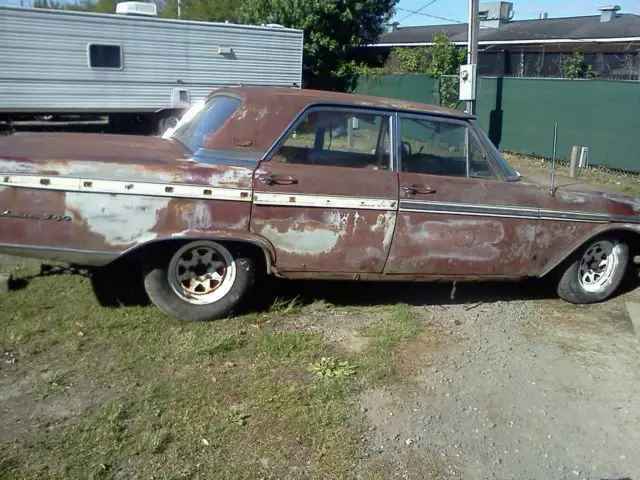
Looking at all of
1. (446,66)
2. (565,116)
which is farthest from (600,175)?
(446,66)

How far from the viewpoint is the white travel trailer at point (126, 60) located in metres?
13.6

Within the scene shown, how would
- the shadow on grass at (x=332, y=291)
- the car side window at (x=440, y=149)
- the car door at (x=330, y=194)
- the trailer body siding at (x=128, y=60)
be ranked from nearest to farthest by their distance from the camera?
the car door at (x=330, y=194)
the car side window at (x=440, y=149)
the shadow on grass at (x=332, y=291)
the trailer body siding at (x=128, y=60)

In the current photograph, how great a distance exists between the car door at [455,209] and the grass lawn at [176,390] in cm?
55

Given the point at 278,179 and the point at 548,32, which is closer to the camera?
the point at 278,179

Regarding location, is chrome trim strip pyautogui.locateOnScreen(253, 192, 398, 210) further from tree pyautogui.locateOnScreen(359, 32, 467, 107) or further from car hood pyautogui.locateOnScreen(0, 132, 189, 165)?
tree pyautogui.locateOnScreen(359, 32, 467, 107)

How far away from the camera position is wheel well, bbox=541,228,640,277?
5375mm

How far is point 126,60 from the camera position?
15.0 m

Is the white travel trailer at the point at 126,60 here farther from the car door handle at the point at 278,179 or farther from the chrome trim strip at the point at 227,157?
the car door handle at the point at 278,179

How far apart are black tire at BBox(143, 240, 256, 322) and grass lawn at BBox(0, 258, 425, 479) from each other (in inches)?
4.0

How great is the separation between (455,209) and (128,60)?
1207cm

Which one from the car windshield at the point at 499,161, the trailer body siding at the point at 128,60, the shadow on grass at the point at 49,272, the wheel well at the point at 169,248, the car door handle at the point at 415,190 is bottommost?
the shadow on grass at the point at 49,272

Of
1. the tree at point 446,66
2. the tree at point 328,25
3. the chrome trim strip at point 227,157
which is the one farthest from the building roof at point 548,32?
the chrome trim strip at point 227,157

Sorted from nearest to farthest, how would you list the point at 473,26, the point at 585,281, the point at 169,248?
the point at 169,248
the point at 585,281
the point at 473,26

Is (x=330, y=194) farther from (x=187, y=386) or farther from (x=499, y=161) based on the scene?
(x=187, y=386)
